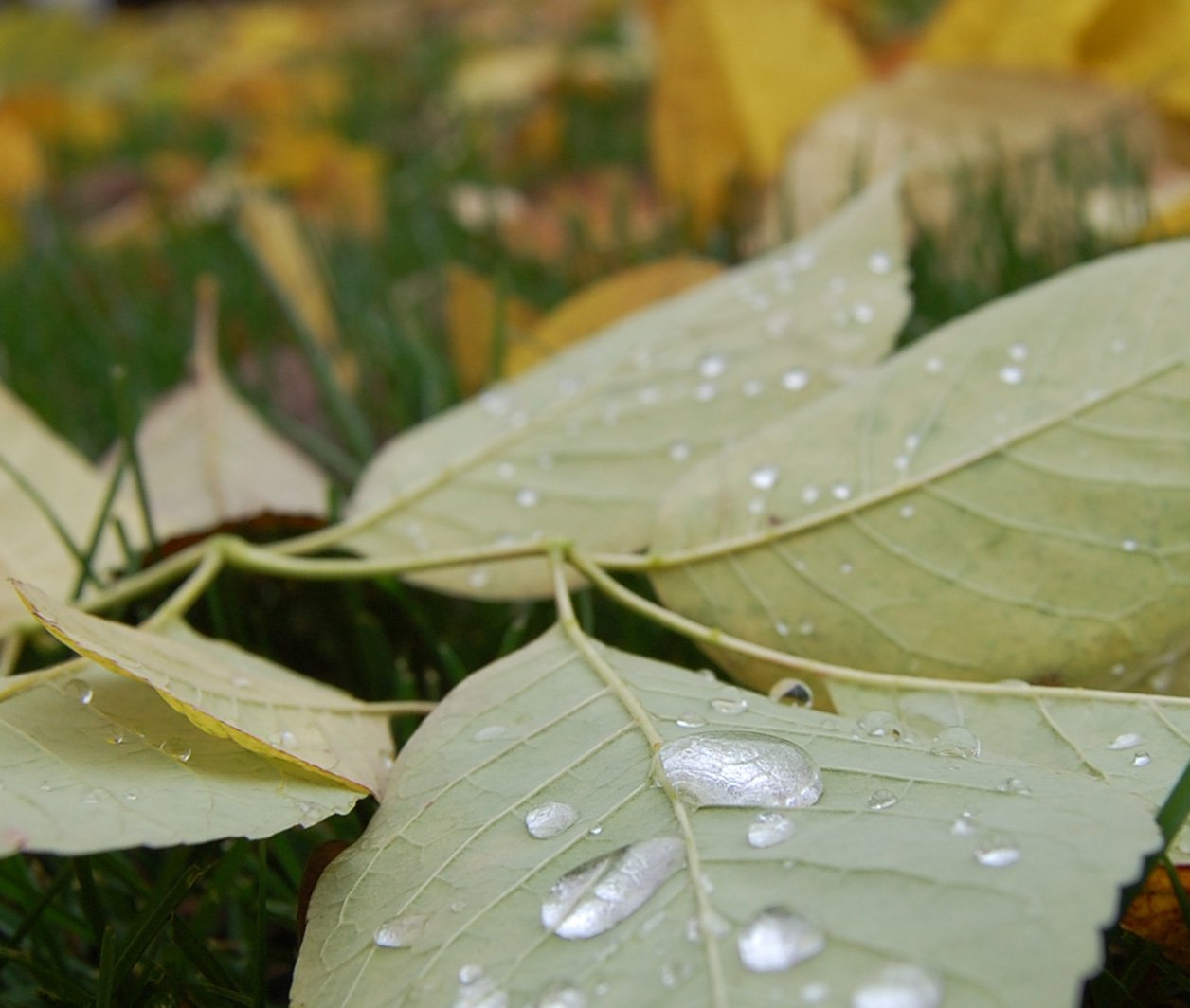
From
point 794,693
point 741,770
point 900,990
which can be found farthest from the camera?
point 794,693

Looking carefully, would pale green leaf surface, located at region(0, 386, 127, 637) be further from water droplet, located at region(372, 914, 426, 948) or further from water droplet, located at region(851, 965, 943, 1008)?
water droplet, located at region(851, 965, 943, 1008)

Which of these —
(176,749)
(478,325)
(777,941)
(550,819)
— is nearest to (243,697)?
(176,749)

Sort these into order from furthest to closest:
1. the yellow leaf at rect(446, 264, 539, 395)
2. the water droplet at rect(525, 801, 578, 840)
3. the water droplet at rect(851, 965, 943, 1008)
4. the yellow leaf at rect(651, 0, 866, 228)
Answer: the yellow leaf at rect(651, 0, 866, 228)
the yellow leaf at rect(446, 264, 539, 395)
the water droplet at rect(525, 801, 578, 840)
the water droplet at rect(851, 965, 943, 1008)

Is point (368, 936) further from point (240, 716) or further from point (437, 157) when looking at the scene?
point (437, 157)

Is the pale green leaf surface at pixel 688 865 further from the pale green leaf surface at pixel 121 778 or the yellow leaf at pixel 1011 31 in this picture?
the yellow leaf at pixel 1011 31

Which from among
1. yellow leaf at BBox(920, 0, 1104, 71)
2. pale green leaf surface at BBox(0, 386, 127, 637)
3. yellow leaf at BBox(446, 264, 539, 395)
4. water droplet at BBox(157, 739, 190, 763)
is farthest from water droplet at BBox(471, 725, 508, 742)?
yellow leaf at BBox(920, 0, 1104, 71)

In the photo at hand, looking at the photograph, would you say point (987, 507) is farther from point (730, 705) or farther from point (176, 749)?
point (176, 749)

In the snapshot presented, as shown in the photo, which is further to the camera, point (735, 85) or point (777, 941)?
point (735, 85)
